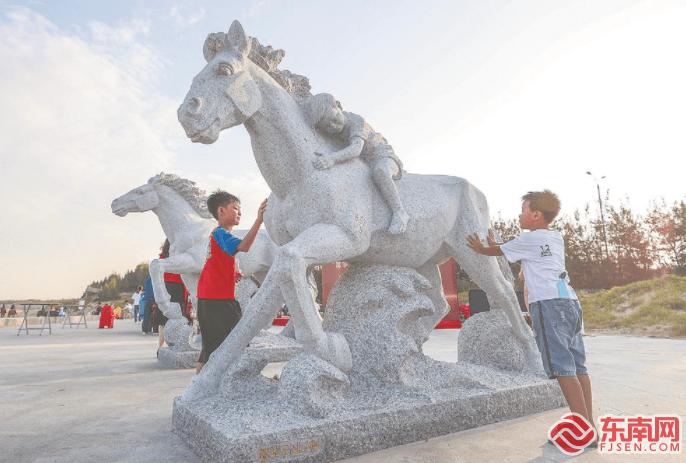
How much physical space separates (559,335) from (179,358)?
13.4ft

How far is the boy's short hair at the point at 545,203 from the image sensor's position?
95.3 inches

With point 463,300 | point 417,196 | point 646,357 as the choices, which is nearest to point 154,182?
point 417,196

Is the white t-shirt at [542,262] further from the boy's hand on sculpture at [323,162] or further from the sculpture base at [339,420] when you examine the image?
the boy's hand on sculpture at [323,162]

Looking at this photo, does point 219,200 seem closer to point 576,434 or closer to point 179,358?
point 576,434

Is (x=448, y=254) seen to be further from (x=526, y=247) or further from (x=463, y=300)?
(x=463, y=300)

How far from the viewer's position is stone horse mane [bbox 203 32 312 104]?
8.43 ft

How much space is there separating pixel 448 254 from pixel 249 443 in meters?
1.96

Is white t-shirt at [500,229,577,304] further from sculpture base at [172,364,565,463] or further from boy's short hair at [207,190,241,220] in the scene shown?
boy's short hair at [207,190,241,220]

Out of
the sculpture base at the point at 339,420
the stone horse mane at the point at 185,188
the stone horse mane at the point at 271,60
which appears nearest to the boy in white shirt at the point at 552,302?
the sculpture base at the point at 339,420

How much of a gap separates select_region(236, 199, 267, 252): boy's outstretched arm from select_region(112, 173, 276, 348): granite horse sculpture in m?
2.78

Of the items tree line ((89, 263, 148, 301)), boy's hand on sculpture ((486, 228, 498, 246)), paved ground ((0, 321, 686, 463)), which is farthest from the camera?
tree line ((89, 263, 148, 301))

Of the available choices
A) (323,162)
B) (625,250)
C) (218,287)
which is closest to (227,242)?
(218,287)

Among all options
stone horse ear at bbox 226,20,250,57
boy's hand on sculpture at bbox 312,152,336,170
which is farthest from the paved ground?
stone horse ear at bbox 226,20,250,57

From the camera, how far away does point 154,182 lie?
5.77m
